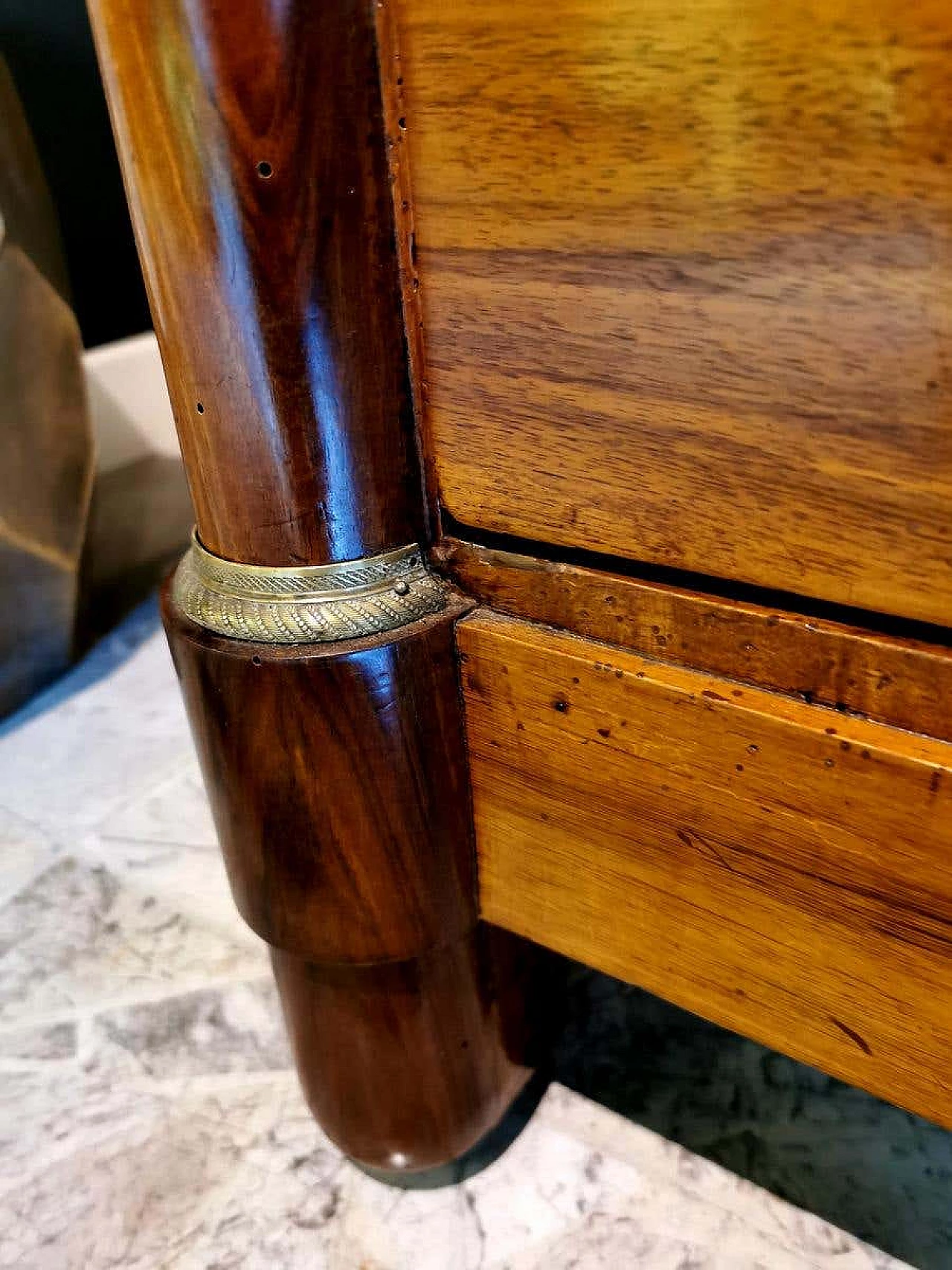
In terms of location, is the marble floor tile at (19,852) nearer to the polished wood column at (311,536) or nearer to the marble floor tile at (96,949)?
the marble floor tile at (96,949)

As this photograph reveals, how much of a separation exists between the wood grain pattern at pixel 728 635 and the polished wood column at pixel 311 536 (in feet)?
0.10

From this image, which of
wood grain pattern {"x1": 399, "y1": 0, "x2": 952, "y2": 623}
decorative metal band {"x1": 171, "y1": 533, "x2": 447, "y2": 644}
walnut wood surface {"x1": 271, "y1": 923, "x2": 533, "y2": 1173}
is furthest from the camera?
walnut wood surface {"x1": 271, "y1": 923, "x2": 533, "y2": 1173}

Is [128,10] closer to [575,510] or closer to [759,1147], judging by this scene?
[575,510]

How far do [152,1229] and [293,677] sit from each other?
0.36 meters

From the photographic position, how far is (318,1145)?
0.65 metres

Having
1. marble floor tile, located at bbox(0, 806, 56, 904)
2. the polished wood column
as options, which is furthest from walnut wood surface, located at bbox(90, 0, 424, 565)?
marble floor tile, located at bbox(0, 806, 56, 904)

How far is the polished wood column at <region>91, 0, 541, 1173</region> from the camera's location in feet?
1.28

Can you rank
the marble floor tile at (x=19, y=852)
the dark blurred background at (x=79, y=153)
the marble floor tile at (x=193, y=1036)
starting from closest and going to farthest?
the marble floor tile at (x=193, y=1036) < the marble floor tile at (x=19, y=852) < the dark blurred background at (x=79, y=153)

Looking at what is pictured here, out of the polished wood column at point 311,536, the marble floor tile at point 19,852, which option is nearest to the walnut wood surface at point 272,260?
the polished wood column at point 311,536

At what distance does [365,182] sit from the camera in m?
0.41

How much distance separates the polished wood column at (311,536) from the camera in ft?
1.28

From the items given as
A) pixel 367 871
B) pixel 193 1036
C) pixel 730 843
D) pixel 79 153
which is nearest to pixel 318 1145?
pixel 193 1036

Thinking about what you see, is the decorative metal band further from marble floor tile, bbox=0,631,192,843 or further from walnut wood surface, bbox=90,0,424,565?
marble floor tile, bbox=0,631,192,843

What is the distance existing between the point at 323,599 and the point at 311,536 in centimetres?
3
